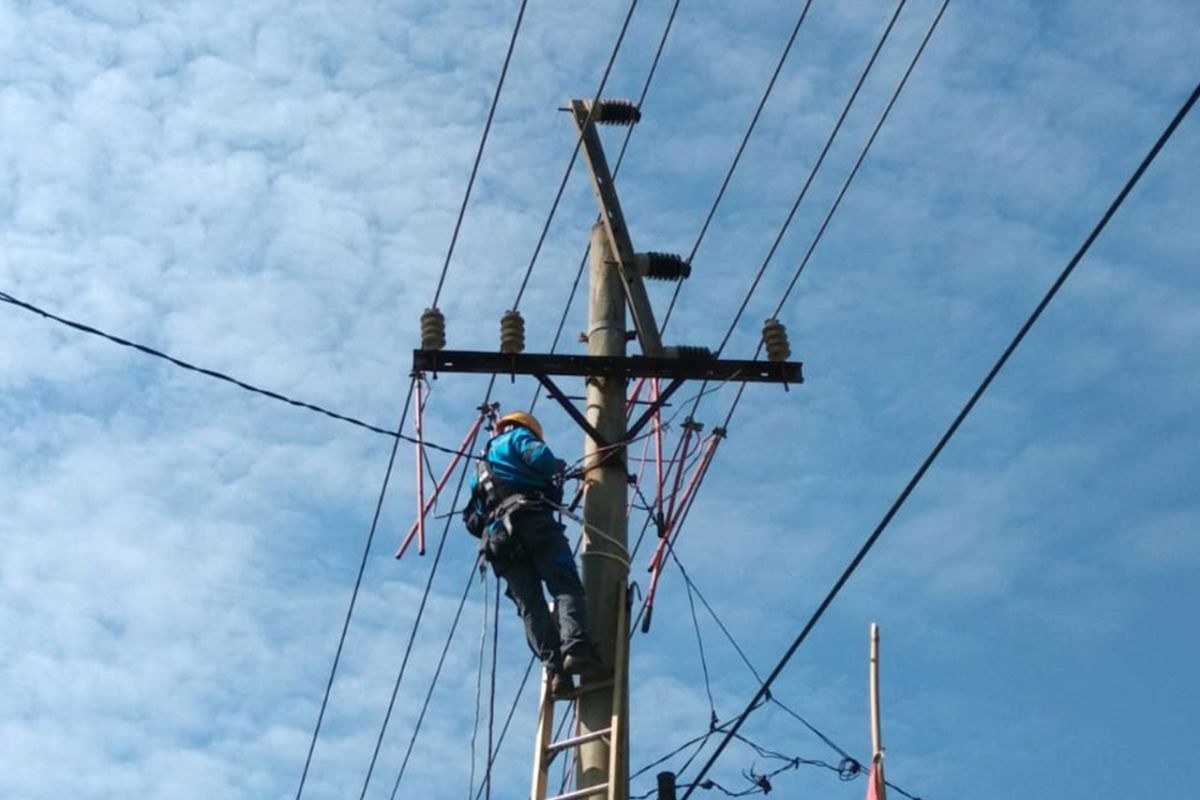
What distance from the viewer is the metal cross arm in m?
11.5

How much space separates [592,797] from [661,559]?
1909mm

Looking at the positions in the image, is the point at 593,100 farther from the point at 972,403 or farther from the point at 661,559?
the point at 972,403

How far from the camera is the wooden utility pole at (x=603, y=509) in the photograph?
10227 mm

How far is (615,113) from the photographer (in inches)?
491

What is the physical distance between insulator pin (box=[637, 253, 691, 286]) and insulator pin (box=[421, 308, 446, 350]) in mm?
1200

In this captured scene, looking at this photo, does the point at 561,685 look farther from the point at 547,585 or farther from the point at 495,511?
the point at 495,511

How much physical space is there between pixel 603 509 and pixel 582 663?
0.97 meters

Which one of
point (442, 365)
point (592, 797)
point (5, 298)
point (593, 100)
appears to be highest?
point (593, 100)

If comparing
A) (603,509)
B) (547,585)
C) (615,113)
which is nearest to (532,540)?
(547,585)

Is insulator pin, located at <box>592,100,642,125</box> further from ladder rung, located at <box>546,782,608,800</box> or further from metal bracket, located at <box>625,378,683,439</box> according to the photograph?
ladder rung, located at <box>546,782,608,800</box>

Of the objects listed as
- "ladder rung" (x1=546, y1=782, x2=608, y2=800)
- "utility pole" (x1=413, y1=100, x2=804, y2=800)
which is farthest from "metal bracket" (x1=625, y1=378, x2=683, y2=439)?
"ladder rung" (x1=546, y1=782, x2=608, y2=800)

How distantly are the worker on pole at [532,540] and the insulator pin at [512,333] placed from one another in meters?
0.39

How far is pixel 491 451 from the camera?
11.3 meters

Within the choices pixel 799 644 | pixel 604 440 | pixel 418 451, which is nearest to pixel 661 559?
pixel 604 440
